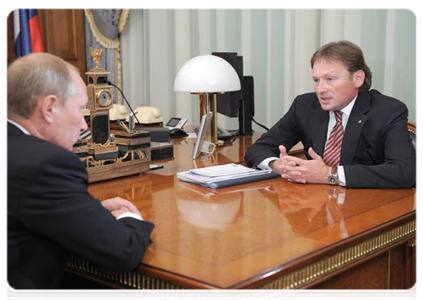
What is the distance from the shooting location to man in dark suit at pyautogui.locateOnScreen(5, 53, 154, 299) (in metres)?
1.43

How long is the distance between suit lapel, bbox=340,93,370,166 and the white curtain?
115 cm

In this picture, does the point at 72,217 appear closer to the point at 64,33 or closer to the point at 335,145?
the point at 335,145

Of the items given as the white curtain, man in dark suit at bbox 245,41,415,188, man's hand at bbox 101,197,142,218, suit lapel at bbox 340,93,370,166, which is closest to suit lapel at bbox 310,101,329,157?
man in dark suit at bbox 245,41,415,188

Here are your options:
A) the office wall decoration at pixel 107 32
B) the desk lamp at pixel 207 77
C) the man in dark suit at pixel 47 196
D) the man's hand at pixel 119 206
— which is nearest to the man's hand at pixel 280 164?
the desk lamp at pixel 207 77

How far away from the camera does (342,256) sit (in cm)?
172

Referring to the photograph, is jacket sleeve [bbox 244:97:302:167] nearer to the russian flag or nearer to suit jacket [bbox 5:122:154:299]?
suit jacket [bbox 5:122:154:299]

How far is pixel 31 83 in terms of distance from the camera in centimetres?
149

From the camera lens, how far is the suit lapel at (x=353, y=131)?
9.05 ft

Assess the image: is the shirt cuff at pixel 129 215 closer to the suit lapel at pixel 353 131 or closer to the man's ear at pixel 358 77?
the suit lapel at pixel 353 131

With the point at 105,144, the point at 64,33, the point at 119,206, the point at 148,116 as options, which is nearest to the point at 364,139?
the point at 105,144

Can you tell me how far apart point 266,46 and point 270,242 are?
319 cm
